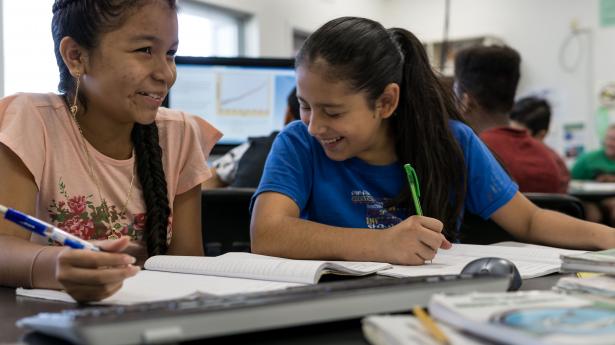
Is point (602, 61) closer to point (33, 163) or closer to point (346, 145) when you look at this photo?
point (346, 145)

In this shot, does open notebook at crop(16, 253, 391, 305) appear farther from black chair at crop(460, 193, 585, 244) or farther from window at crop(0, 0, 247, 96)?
window at crop(0, 0, 247, 96)

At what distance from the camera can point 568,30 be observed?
525 centimetres

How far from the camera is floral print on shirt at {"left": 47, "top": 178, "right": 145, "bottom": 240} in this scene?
1.12m

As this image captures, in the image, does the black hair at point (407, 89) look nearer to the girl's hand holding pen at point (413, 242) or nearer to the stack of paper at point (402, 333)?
the girl's hand holding pen at point (413, 242)

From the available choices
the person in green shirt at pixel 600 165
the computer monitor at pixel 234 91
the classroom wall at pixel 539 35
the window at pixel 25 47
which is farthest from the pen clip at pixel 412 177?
the classroom wall at pixel 539 35

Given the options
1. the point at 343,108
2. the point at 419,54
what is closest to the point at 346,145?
the point at 343,108

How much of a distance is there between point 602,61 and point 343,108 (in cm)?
451

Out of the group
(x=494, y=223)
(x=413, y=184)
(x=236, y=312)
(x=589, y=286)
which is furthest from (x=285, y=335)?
(x=494, y=223)

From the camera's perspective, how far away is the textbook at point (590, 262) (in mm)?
770

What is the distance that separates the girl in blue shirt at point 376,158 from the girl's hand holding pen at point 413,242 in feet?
0.50

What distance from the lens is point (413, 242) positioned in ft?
3.20

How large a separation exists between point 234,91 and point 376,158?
43.2 inches

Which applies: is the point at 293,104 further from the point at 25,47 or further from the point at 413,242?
the point at 25,47

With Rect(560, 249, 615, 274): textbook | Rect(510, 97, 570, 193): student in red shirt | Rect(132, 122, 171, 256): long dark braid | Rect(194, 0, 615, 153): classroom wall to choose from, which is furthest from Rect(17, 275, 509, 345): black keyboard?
Rect(194, 0, 615, 153): classroom wall
